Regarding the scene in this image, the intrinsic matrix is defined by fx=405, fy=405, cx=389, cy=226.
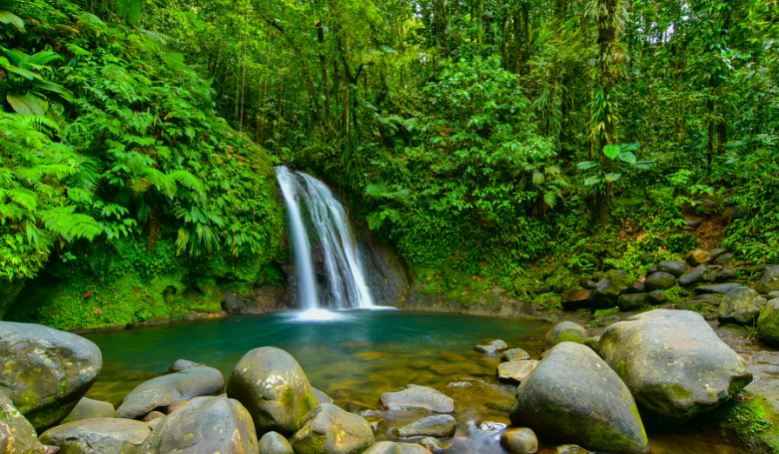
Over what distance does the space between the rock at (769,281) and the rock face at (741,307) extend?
1.68 feet

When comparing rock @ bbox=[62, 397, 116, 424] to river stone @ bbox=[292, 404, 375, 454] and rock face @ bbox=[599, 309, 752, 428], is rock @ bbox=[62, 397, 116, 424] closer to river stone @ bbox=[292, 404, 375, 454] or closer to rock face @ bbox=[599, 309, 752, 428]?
river stone @ bbox=[292, 404, 375, 454]

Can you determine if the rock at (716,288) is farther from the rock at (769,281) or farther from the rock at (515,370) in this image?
the rock at (515,370)

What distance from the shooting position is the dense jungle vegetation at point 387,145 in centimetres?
693

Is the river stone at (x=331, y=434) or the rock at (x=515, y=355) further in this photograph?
the rock at (x=515, y=355)

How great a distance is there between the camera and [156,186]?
7480 millimetres

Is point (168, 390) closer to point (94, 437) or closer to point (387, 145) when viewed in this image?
point (94, 437)

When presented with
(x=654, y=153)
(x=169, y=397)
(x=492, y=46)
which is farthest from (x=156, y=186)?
(x=654, y=153)

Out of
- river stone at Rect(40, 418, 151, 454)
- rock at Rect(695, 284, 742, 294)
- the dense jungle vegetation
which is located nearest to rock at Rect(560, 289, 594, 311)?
the dense jungle vegetation

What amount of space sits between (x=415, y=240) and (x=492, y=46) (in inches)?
269

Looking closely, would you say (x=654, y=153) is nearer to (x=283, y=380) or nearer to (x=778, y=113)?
(x=778, y=113)

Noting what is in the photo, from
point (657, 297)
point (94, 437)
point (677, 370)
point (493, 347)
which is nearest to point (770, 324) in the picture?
point (657, 297)

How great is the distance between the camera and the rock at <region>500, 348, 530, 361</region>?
18.6 ft

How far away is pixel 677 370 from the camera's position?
3.55 meters

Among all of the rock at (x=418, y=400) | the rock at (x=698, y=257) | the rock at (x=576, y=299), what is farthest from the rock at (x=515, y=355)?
the rock at (x=698, y=257)
